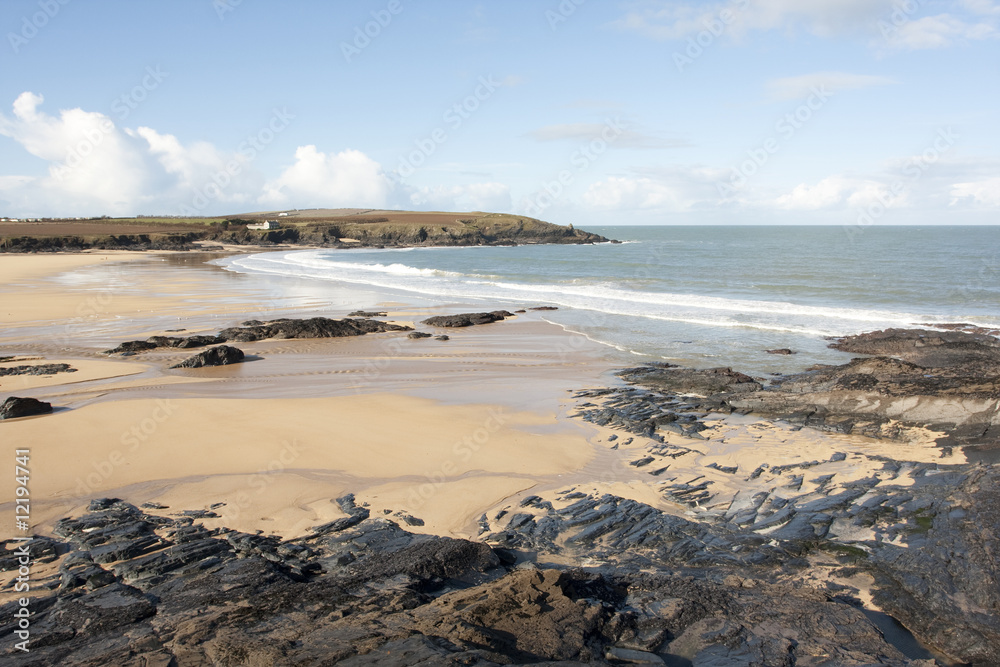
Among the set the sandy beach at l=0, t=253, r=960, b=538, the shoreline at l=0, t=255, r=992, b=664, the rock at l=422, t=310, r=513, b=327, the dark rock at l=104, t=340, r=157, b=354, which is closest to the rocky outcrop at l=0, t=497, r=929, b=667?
the shoreline at l=0, t=255, r=992, b=664

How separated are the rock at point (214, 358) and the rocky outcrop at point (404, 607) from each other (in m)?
8.25

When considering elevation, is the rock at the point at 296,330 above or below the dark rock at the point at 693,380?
above

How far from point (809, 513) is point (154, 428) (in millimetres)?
8948

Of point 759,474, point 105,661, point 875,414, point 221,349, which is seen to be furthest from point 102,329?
point 875,414

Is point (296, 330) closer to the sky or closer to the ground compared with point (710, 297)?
closer to the ground

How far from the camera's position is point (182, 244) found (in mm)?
74812

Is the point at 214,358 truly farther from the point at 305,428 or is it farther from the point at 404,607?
the point at 404,607

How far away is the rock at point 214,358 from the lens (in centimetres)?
1328

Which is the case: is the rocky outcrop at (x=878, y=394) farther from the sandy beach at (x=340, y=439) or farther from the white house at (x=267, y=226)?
the white house at (x=267, y=226)

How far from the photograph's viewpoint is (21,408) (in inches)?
364

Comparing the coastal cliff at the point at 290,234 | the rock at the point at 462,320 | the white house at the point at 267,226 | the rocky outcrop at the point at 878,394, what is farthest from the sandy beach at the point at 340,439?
the white house at the point at 267,226

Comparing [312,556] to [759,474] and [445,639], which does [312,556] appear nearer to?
[445,639]

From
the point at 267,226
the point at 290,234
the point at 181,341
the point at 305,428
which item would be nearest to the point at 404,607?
the point at 305,428

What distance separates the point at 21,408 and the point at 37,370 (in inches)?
154
